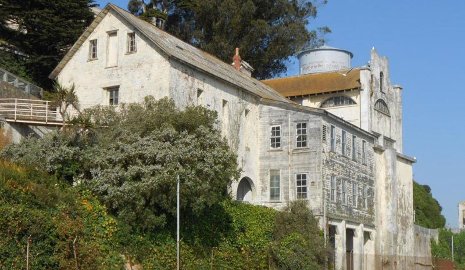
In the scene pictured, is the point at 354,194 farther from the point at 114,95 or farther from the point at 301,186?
the point at 114,95

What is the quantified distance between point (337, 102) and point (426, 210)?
107 feet

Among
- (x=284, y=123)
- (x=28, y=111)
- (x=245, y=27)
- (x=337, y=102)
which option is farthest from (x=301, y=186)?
(x=245, y=27)

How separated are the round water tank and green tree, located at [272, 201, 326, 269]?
22.7m

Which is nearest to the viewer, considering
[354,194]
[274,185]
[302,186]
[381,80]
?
[302,186]

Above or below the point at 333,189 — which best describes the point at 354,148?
above

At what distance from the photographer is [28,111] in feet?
133

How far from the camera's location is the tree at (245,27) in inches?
2697

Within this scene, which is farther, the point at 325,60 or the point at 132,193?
the point at 325,60

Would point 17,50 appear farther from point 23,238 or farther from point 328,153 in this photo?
point 23,238

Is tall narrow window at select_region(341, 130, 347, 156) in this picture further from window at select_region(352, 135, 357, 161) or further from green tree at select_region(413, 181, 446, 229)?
green tree at select_region(413, 181, 446, 229)

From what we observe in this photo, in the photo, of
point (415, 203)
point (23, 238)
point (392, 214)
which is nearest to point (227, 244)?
point (23, 238)

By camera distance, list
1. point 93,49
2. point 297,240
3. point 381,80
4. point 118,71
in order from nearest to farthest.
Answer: point 297,240, point 118,71, point 93,49, point 381,80

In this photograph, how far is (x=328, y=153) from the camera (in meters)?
48.1

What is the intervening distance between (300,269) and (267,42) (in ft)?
115
